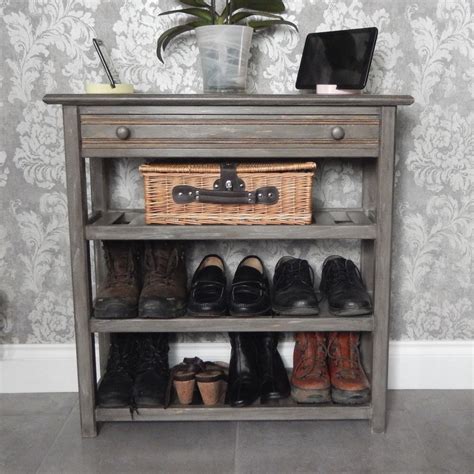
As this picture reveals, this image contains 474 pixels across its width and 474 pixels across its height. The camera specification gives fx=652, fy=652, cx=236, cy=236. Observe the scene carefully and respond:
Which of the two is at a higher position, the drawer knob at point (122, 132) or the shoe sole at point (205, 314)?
the drawer knob at point (122, 132)

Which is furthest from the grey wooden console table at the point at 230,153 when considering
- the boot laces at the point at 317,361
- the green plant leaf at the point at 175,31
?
the green plant leaf at the point at 175,31

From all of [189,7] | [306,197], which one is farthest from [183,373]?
[189,7]

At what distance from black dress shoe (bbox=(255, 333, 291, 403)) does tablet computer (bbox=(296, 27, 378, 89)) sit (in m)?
0.75

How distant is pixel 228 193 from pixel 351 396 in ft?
2.09

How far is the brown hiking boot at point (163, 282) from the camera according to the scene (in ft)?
5.58

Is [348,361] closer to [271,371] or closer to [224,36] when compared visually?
[271,371]

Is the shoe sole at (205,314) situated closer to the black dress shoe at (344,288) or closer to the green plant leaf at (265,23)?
the black dress shoe at (344,288)

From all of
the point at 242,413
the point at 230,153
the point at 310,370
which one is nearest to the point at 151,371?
the point at 242,413

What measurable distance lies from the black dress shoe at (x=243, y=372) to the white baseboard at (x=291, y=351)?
8.2 inches

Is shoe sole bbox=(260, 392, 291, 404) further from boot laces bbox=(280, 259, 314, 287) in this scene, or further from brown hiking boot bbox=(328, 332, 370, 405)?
boot laces bbox=(280, 259, 314, 287)

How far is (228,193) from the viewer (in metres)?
1.64

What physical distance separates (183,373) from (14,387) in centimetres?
61

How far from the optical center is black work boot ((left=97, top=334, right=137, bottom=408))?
5.77ft

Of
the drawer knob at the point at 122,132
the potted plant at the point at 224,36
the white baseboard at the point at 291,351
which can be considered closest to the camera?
the drawer knob at the point at 122,132
